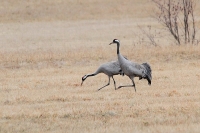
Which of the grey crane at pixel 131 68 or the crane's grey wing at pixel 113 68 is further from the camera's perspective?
the crane's grey wing at pixel 113 68

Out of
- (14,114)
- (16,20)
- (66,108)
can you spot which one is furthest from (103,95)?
(16,20)

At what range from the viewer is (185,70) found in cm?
1931

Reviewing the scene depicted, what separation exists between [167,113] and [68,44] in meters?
23.1

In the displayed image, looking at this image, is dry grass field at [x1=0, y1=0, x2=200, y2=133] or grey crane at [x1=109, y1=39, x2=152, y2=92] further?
grey crane at [x1=109, y1=39, x2=152, y2=92]

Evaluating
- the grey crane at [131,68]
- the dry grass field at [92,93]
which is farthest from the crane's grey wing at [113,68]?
the grey crane at [131,68]

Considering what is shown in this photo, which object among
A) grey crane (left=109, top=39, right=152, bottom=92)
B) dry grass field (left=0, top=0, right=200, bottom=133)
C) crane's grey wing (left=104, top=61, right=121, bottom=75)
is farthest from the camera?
crane's grey wing (left=104, top=61, right=121, bottom=75)

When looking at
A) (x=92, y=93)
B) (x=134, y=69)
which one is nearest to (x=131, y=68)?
(x=134, y=69)

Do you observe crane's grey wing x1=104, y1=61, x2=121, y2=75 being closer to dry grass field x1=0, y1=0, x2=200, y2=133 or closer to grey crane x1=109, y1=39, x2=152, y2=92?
dry grass field x1=0, y1=0, x2=200, y2=133

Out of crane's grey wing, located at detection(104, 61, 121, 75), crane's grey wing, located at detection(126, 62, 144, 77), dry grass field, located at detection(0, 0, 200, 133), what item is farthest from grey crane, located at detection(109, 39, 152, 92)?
crane's grey wing, located at detection(104, 61, 121, 75)

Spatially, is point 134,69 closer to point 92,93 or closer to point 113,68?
point 92,93

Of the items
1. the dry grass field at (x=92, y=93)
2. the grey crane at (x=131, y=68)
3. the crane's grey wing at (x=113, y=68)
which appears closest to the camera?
the dry grass field at (x=92, y=93)

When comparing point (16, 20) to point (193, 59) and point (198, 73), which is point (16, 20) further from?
point (198, 73)

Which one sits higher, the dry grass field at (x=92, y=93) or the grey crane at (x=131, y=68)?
the grey crane at (x=131, y=68)

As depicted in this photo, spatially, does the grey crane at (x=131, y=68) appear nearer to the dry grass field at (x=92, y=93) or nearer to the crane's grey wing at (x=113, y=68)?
the dry grass field at (x=92, y=93)
